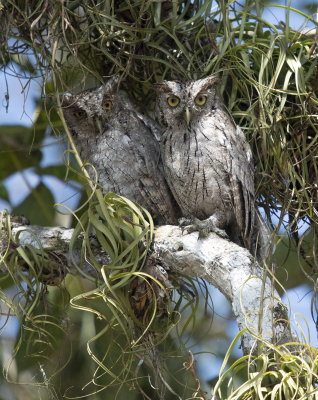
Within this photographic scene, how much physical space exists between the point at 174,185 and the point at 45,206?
28.5 inches

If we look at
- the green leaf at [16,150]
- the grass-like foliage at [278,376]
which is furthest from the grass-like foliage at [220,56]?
the grass-like foliage at [278,376]

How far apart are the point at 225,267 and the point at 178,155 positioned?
0.70 metres

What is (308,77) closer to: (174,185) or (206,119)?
(206,119)

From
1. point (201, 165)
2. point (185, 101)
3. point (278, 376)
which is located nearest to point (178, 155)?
point (201, 165)

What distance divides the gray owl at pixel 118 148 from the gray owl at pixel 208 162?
0.12 metres

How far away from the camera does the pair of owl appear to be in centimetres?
259

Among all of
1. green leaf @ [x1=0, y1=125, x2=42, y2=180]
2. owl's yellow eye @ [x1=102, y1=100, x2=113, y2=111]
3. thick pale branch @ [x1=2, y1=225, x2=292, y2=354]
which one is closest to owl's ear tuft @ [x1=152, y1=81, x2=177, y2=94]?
owl's yellow eye @ [x1=102, y1=100, x2=113, y2=111]

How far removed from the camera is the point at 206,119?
2.64m

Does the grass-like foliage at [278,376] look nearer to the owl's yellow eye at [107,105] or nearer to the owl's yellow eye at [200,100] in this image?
the owl's yellow eye at [200,100]

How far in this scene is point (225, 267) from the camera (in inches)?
80.2

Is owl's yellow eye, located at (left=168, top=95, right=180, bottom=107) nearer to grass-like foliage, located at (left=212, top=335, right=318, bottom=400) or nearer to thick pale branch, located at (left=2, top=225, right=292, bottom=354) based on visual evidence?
thick pale branch, located at (left=2, top=225, right=292, bottom=354)

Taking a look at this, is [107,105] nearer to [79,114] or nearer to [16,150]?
→ [79,114]

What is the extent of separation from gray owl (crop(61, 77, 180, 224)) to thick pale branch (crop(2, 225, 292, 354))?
35 centimetres

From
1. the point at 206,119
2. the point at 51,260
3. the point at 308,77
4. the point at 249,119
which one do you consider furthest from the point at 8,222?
the point at 308,77
